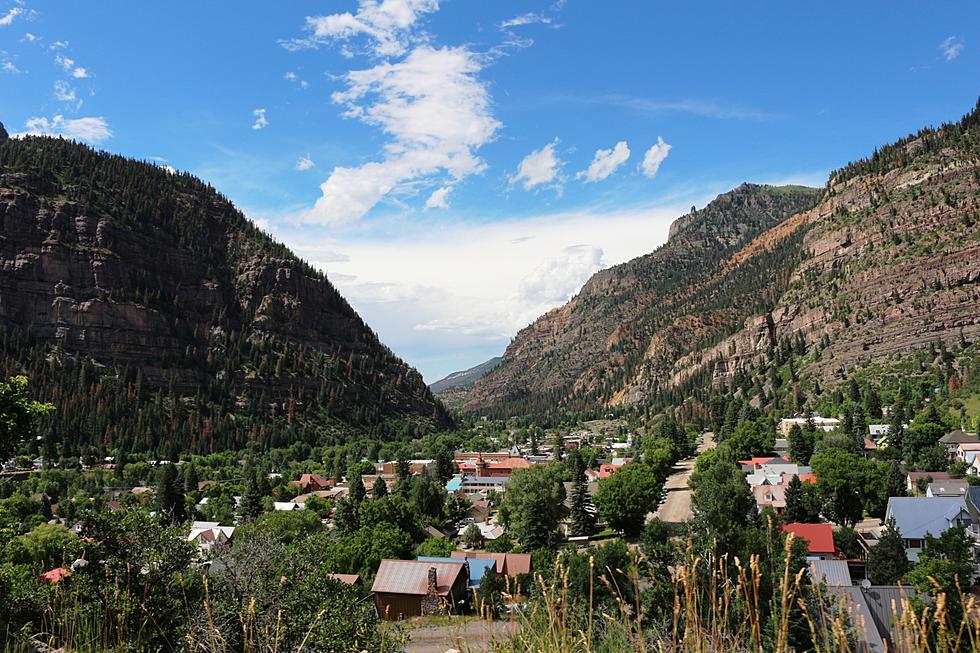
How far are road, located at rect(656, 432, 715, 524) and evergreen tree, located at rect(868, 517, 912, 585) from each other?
11.5m

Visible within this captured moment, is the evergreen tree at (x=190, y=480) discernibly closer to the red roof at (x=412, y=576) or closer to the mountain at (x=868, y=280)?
the red roof at (x=412, y=576)

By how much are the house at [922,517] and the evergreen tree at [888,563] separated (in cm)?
717

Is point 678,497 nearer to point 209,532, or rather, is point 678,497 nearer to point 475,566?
point 475,566

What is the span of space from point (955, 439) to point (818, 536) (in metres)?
32.9

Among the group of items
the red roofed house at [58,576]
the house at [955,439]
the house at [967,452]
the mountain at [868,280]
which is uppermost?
the mountain at [868,280]

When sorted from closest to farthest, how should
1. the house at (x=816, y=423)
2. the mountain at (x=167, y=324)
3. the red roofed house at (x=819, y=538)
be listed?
the red roofed house at (x=819, y=538) → the house at (x=816, y=423) → the mountain at (x=167, y=324)

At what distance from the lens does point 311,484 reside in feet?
231

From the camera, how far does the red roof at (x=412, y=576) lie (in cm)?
3197

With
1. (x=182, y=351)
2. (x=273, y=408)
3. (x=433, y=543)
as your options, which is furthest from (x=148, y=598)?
(x=182, y=351)

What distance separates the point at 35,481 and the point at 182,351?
6363 centimetres

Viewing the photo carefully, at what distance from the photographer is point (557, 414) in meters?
188

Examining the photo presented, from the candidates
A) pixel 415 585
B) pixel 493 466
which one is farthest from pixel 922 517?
pixel 493 466

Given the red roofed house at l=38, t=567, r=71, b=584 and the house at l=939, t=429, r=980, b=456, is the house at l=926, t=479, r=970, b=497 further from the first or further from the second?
the red roofed house at l=38, t=567, r=71, b=584

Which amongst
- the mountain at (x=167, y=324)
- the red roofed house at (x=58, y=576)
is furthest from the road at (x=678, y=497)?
the mountain at (x=167, y=324)
